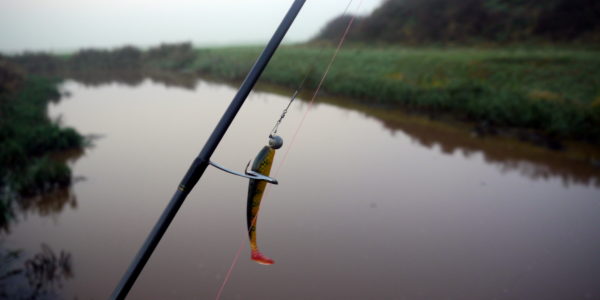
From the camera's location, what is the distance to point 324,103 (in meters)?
16.5

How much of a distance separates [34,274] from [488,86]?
14.0 meters

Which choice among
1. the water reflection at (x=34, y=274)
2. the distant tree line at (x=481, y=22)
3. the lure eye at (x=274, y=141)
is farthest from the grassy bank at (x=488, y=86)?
the lure eye at (x=274, y=141)

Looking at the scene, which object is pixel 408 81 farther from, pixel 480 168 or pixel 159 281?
pixel 159 281

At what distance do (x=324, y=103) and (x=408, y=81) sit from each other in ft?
13.2

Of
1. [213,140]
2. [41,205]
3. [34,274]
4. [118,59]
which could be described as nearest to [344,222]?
[34,274]

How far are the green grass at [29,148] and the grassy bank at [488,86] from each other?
5657 millimetres

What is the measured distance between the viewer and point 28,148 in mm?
8992

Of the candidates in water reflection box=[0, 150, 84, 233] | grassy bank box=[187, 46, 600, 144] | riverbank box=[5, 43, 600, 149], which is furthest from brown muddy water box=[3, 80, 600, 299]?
grassy bank box=[187, 46, 600, 144]

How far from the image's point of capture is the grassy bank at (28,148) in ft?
23.2

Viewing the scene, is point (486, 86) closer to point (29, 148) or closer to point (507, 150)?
point (507, 150)

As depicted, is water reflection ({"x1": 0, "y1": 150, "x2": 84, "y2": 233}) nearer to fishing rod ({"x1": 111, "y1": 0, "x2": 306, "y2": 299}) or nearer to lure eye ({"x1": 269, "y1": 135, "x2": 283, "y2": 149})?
fishing rod ({"x1": 111, "y1": 0, "x2": 306, "y2": 299})

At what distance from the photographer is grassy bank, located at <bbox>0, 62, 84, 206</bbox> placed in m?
7.09

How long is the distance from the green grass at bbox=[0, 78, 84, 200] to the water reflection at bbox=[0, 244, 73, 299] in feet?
5.34

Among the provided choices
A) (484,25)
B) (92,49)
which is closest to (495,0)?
(484,25)
